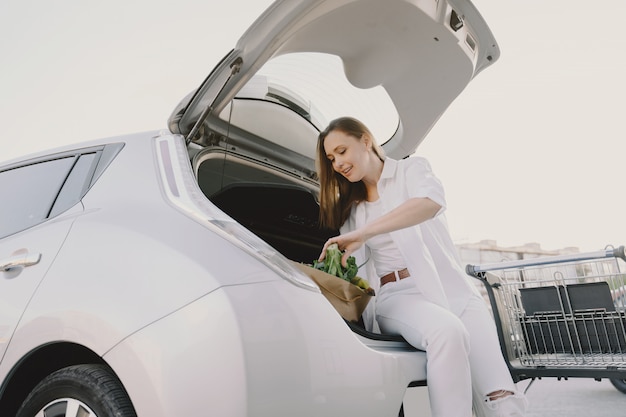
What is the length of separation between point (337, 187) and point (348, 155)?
21 centimetres

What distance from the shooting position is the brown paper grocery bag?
6.23 feet

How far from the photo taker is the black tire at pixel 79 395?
1.46m

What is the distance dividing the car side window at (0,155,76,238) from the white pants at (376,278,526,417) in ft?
4.51

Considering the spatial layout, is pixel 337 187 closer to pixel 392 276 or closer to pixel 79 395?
pixel 392 276

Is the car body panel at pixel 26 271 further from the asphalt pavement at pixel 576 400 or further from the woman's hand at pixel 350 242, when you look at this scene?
the asphalt pavement at pixel 576 400

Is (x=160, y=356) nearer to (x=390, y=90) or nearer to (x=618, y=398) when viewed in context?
(x=390, y=90)

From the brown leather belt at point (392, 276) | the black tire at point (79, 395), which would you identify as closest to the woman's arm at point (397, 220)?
the brown leather belt at point (392, 276)

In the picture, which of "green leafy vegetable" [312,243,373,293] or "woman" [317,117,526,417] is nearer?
"woman" [317,117,526,417]

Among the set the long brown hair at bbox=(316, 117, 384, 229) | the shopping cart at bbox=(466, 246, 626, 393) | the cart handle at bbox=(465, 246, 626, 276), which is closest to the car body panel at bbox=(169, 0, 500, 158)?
the long brown hair at bbox=(316, 117, 384, 229)

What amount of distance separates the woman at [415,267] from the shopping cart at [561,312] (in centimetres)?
113

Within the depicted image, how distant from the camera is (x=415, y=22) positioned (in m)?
2.12

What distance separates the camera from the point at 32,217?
2.12 meters

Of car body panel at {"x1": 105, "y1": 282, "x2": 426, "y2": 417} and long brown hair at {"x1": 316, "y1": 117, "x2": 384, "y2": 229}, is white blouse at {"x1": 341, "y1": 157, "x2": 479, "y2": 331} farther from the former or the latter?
car body panel at {"x1": 105, "y1": 282, "x2": 426, "y2": 417}

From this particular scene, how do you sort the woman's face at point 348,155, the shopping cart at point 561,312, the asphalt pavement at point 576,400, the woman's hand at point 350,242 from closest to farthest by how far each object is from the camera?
the woman's hand at point 350,242 → the woman's face at point 348,155 → the shopping cart at point 561,312 → the asphalt pavement at point 576,400
